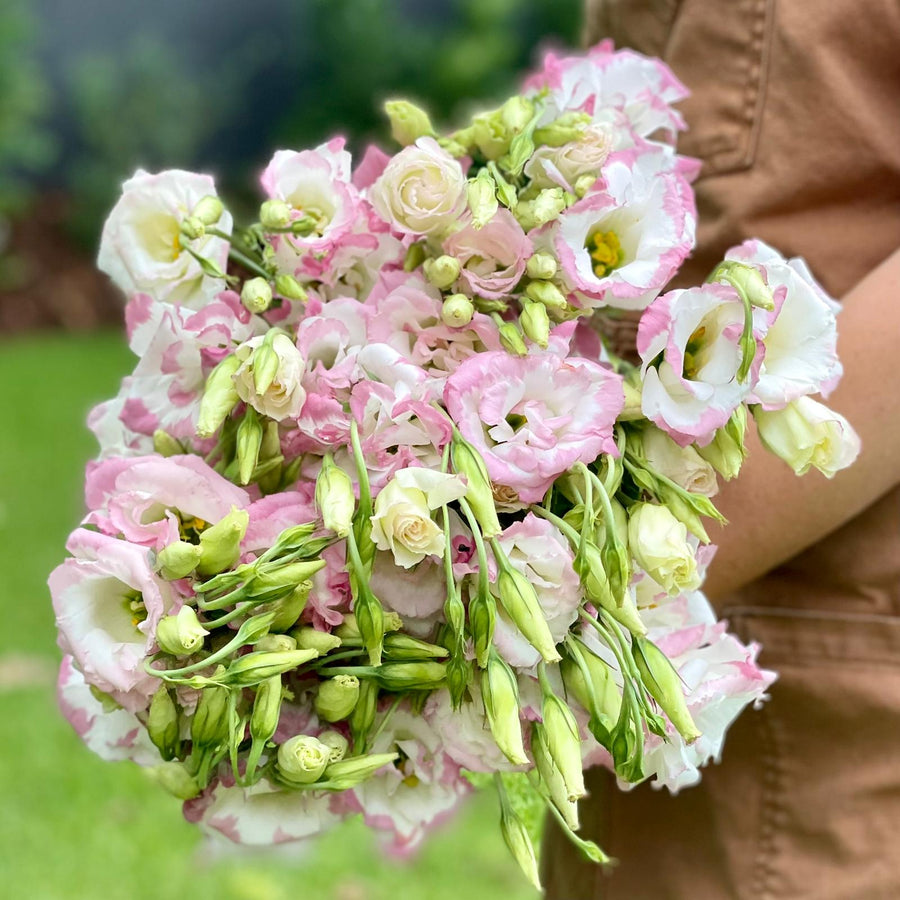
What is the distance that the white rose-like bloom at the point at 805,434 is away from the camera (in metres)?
0.63

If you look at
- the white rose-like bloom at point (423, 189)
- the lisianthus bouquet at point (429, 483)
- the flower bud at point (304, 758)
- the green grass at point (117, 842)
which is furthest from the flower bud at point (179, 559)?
the green grass at point (117, 842)

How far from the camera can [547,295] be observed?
631 mm

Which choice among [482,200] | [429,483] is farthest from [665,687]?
[482,200]

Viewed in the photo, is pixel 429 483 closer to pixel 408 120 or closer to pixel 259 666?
pixel 259 666

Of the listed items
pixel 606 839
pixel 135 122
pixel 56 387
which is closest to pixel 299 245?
pixel 606 839

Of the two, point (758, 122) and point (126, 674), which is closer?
point (126, 674)

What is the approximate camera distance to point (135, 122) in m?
5.45

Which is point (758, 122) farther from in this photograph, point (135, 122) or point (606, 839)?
point (135, 122)

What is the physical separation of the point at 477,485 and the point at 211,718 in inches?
7.0

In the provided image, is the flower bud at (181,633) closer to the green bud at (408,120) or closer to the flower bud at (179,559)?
the flower bud at (179,559)

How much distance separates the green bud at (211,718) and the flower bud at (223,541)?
61 mm

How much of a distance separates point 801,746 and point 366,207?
1.57 feet

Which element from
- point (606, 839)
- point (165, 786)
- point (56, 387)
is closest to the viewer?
point (165, 786)

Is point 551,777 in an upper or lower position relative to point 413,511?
lower
